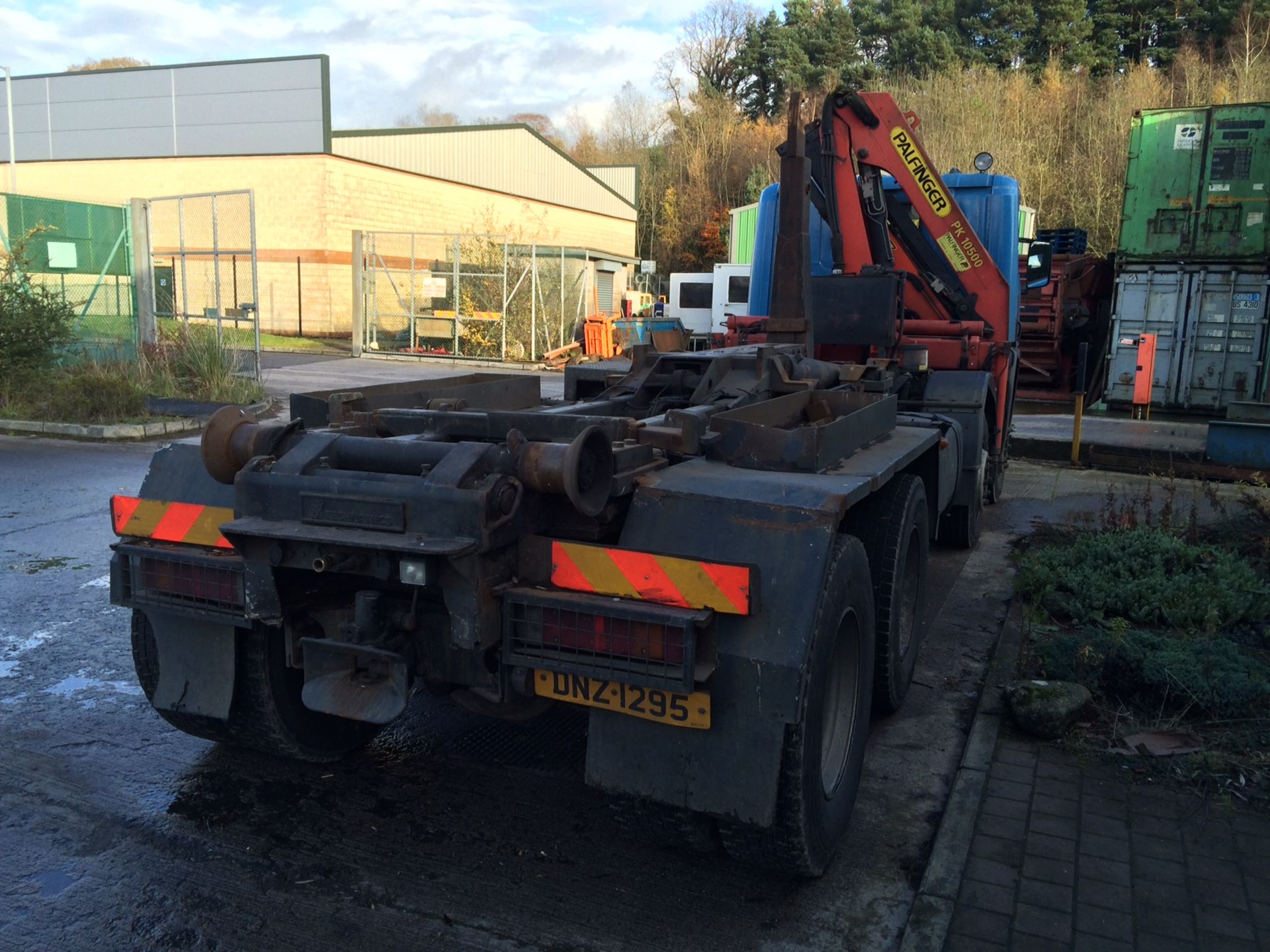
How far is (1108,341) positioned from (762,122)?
3324 centimetres

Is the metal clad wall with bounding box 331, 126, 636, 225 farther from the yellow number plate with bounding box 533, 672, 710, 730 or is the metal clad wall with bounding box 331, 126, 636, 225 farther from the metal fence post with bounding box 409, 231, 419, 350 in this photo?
the yellow number plate with bounding box 533, 672, 710, 730

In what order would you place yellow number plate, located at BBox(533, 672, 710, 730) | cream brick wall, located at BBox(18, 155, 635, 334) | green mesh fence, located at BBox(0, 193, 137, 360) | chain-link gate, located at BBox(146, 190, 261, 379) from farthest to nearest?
cream brick wall, located at BBox(18, 155, 635, 334) < chain-link gate, located at BBox(146, 190, 261, 379) < green mesh fence, located at BBox(0, 193, 137, 360) < yellow number plate, located at BBox(533, 672, 710, 730)

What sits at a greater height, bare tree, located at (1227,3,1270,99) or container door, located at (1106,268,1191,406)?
bare tree, located at (1227,3,1270,99)

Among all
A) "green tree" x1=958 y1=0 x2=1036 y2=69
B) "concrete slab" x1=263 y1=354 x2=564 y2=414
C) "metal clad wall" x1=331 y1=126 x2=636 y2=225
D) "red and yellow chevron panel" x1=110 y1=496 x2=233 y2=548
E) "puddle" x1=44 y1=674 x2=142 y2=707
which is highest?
"green tree" x1=958 y1=0 x2=1036 y2=69

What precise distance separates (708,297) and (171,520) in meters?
23.7

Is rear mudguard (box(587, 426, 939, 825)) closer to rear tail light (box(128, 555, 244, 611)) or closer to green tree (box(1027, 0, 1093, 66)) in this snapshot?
rear tail light (box(128, 555, 244, 611))

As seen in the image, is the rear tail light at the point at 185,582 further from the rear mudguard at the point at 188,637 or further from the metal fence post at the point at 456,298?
the metal fence post at the point at 456,298

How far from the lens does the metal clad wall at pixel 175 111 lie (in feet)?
96.3

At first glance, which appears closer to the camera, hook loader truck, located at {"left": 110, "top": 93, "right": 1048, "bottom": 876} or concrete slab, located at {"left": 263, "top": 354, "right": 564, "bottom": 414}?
hook loader truck, located at {"left": 110, "top": 93, "right": 1048, "bottom": 876}

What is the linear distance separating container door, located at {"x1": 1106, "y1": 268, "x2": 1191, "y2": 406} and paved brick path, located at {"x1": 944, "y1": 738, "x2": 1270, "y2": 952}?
13345mm

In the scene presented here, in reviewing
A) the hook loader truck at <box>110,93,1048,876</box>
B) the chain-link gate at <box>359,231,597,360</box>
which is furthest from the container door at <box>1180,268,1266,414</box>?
the chain-link gate at <box>359,231,597,360</box>

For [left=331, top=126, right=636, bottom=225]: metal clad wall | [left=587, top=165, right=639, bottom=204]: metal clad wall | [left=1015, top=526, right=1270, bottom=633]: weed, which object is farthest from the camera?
[left=587, top=165, right=639, bottom=204]: metal clad wall

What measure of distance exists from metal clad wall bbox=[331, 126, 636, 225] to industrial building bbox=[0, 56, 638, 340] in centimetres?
6

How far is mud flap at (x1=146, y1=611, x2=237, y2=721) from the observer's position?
361cm
